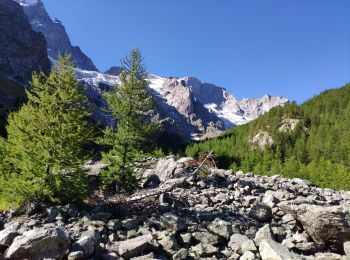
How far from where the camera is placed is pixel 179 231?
13.8m

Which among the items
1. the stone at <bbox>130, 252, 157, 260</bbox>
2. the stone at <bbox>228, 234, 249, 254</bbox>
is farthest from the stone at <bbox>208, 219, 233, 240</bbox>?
the stone at <bbox>130, 252, 157, 260</bbox>

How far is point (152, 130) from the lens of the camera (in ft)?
84.0

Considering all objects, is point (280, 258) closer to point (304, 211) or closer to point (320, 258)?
point (320, 258)

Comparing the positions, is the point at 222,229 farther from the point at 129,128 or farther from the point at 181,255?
the point at 129,128

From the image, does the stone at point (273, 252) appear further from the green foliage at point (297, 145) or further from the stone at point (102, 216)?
the green foliage at point (297, 145)

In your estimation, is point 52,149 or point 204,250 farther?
point 52,149

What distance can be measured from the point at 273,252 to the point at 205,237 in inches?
116

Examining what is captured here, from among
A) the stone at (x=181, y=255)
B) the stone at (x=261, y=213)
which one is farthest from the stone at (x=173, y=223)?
the stone at (x=261, y=213)

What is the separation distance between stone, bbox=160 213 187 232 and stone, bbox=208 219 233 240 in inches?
45.1

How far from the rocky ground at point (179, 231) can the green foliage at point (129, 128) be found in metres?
6.53

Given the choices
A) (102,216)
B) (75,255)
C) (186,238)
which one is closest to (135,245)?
(75,255)

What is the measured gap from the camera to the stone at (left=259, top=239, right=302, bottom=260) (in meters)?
10.7

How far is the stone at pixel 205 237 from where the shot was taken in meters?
13.0

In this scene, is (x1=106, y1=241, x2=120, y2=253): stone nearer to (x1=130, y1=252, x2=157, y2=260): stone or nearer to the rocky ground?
the rocky ground
